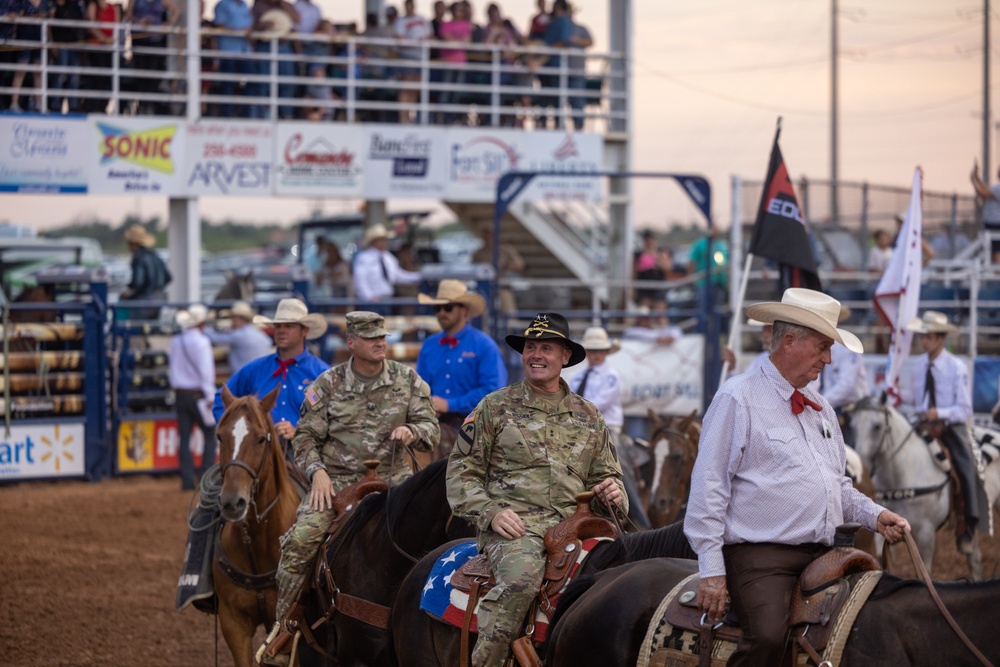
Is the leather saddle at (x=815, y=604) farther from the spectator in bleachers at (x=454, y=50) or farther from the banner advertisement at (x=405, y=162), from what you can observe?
the spectator in bleachers at (x=454, y=50)

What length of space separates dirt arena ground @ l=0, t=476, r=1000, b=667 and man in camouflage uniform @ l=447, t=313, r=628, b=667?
3994 mm

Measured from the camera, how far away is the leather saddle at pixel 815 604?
449 centimetres

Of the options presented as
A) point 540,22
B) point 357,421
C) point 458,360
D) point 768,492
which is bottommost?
point 357,421

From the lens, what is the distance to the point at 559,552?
5.56 m

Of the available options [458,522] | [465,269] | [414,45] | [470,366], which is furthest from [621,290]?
[458,522]

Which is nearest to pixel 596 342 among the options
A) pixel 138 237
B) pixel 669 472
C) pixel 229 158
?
pixel 669 472

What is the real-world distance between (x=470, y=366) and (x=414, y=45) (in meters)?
12.5

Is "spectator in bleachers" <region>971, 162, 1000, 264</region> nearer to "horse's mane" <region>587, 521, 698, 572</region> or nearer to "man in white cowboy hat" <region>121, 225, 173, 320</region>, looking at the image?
"man in white cowboy hat" <region>121, 225, 173, 320</region>

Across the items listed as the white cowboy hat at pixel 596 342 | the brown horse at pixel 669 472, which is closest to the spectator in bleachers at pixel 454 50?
the white cowboy hat at pixel 596 342

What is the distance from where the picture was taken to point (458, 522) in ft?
22.1

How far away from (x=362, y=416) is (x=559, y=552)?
2225 mm

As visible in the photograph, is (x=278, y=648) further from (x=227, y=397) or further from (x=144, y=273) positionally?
(x=144, y=273)

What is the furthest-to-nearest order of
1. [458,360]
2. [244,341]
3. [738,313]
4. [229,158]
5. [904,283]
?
Answer: [229,158]
[244,341]
[904,283]
[738,313]
[458,360]

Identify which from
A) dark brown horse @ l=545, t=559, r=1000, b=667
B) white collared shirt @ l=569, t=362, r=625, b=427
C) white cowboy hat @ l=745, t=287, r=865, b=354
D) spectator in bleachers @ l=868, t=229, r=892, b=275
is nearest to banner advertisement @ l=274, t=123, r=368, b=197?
spectator in bleachers @ l=868, t=229, r=892, b=275
